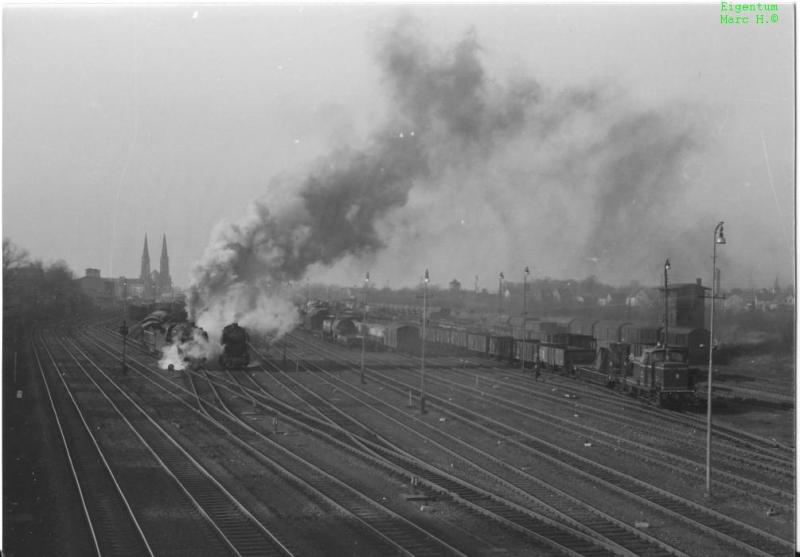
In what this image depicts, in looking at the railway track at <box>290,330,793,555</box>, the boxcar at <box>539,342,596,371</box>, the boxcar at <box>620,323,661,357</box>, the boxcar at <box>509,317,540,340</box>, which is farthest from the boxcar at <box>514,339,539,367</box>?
the railway track at <box>290,330,793,555</box>

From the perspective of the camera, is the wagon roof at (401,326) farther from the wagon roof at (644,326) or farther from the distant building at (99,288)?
the distant building at (99,288)

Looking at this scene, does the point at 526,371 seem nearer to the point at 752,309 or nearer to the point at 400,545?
the point at 752,309

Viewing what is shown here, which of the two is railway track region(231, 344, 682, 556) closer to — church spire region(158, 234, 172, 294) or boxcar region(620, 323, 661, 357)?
church spire region(158, 234, 172, 294)

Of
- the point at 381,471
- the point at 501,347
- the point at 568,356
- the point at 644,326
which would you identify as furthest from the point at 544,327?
the point at 381,471

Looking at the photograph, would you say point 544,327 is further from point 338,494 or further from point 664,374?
point 338,494

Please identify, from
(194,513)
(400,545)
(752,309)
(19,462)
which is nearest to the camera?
(400,545)

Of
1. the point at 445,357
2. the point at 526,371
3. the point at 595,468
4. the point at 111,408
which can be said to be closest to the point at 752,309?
the point at 526,371
